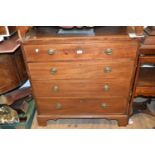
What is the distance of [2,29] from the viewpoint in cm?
153

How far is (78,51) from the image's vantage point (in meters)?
1.37

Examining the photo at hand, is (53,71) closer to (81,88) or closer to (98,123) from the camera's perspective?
(81,88)

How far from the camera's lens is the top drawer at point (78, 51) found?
1.35 metres

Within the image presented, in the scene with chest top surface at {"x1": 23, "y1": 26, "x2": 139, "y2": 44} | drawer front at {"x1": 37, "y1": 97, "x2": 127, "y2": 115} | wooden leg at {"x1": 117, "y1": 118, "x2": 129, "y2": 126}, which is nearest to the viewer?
chest top surface at {"x1": 23, "y1": 26, "x2": 139, "y2": 44}

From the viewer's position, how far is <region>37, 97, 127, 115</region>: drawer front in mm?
A: 1675

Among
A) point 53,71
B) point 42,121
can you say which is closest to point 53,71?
point 53,71

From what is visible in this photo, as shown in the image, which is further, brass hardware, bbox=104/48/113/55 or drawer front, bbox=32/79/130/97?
drawer front, bbox=32/79/130/97

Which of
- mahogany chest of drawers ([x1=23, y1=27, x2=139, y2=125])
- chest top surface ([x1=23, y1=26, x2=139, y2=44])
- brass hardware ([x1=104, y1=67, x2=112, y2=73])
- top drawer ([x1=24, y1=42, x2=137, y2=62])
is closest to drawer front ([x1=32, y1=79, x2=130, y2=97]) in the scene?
mahogany chest of drawers ([x1=23, y1=27, x2=139, y2=125])

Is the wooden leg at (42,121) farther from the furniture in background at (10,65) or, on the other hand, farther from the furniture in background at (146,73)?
the furniture in background at (146,73)

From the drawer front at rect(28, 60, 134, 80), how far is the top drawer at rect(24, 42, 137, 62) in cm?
5

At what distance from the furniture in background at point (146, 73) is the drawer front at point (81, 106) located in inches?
7.7

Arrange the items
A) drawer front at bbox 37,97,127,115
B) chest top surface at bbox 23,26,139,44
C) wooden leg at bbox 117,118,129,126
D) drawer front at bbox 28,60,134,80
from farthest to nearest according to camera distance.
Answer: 1. wooden leg at bbox 117,118,129,126
2. drawer front at bbox 37,97,127,115
3. drawer front at bbox 28,60,134,80
4. chest top surface at bbox 23,26,139,44

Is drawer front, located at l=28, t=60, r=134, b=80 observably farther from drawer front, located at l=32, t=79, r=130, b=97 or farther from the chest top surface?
the chest top surface
